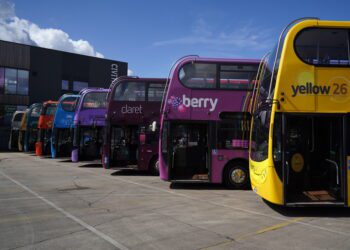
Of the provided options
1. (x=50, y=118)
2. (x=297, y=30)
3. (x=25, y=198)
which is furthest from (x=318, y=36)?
(x=50, y=118)

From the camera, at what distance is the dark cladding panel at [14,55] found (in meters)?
36.0

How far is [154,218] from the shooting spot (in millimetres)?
A: 7602

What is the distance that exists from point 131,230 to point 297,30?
5393 millimetres

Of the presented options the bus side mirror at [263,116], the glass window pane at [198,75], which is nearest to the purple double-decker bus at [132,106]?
the glass window pane at [198,75]

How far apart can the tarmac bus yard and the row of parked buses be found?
1.87 ft

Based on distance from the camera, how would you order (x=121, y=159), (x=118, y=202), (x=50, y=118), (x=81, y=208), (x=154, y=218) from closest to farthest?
(x=154, y=218), (x=81, y=208), (x=118, y=202), (x=121, y=159), (x=50, y=118)

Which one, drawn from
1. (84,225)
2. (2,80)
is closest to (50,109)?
(2,80)

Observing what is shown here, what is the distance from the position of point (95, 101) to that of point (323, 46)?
13026 mm

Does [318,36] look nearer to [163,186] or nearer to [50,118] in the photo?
[163,186]

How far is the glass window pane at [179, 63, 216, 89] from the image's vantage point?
11.4 metres

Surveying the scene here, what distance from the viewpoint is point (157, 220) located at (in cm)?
743

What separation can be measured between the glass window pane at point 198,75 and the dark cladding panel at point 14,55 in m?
30.2

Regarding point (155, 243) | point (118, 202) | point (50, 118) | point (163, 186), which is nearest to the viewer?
point (155, 243)

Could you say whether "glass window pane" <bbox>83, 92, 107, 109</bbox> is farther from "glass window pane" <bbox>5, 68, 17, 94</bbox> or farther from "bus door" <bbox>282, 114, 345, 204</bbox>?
"glass window pane" <bbox>5, 68, 17, 94</bbox>
